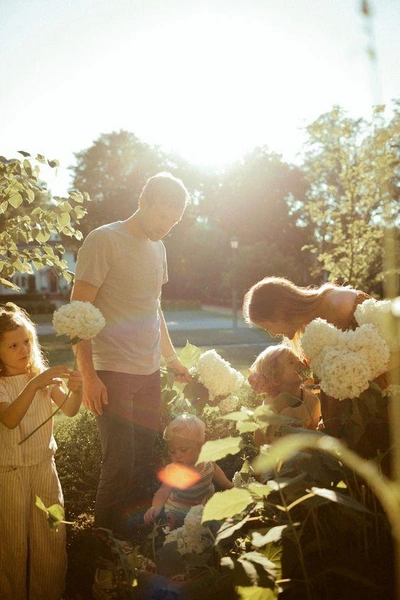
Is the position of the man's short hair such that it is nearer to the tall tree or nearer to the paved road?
the paved road

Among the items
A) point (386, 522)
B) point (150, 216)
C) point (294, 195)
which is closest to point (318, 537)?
point (386, 522)

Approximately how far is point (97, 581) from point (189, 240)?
3442cm

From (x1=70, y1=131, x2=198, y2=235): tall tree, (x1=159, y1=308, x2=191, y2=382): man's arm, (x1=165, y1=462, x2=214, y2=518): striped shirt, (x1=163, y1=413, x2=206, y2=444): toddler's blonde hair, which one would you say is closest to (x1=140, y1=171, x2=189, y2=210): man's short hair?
(x1=159, y1=308, x2=191, y2=382): man's arm

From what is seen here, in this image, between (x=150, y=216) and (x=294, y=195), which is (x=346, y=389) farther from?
(x=294, y=195)

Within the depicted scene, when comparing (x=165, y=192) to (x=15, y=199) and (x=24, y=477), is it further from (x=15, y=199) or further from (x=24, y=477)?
(x=24, y=477)

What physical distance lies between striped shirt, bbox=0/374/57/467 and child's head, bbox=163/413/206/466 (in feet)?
2.76

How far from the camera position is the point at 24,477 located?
282 centimetres

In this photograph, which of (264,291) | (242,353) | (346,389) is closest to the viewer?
(346,389)

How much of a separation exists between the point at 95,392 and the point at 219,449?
146 centimetres

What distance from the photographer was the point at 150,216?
3059 millimetres

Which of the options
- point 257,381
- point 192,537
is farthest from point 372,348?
point 257,381

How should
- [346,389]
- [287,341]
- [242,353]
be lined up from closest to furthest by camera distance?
[346,389]
[287,341]
[242,353]

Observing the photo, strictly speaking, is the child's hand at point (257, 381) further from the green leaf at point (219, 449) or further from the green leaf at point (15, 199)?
the green leaf at point (219, 449)

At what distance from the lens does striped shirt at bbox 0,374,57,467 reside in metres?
2.80
